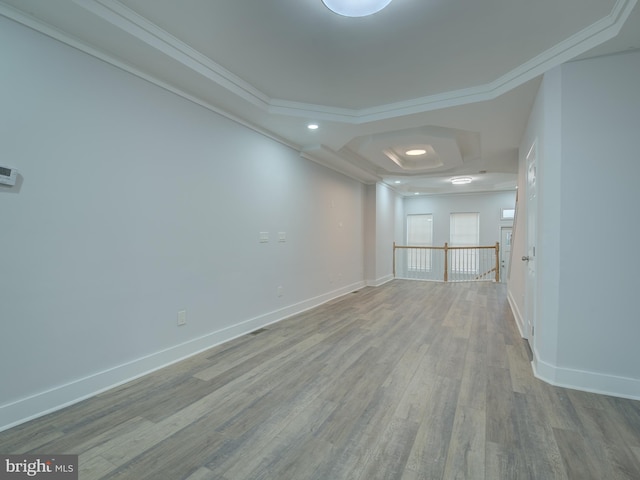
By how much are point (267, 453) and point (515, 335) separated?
333 centimetres

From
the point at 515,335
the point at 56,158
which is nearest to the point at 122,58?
the point at 56,158

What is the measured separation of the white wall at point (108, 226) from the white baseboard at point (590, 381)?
3.04m

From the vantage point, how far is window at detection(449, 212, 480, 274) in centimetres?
919

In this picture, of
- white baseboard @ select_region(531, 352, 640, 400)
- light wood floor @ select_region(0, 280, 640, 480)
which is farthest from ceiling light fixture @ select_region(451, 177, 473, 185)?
white baseboard @ select_region(531, 352, 640, 400)

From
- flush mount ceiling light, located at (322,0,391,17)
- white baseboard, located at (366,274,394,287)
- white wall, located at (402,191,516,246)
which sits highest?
flush mount ceiling light, located at (322,0,391,17)

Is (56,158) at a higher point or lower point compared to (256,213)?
higher

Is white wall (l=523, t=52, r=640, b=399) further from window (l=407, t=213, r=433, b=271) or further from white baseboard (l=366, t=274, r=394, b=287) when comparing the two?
window (l=407, t=213, r=433, b=271)

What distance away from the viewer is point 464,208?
965 centimetres

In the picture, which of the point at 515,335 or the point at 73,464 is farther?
the point at 515,335

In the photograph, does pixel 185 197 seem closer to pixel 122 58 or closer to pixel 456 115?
pixel 122 58

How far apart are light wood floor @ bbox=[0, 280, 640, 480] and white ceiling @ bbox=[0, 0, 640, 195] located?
257 centimetres

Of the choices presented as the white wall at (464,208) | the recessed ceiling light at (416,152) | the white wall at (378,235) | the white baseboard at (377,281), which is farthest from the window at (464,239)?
the recessed ceiling light at (416,152)

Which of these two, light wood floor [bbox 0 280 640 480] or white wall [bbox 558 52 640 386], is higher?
white wall [bbox 558 52 640 386]

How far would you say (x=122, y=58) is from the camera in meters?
2.36
